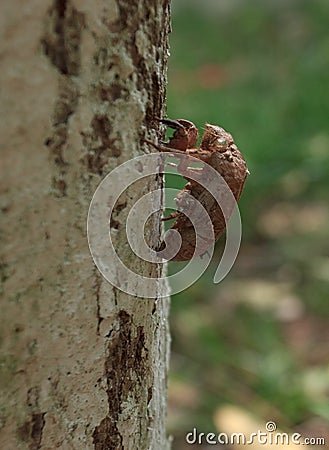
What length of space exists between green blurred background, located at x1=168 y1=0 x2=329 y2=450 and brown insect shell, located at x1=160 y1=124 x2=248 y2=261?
4.90ft

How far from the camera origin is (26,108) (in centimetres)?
71

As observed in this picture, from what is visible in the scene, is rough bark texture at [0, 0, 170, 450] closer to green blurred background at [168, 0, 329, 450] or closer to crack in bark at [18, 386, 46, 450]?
crack in bark at [18, 386, 46, 450]

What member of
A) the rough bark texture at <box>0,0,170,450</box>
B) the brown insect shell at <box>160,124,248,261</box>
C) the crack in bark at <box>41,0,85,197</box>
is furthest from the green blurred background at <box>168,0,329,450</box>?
the crack in bark at <box>41,0,85,197</box>

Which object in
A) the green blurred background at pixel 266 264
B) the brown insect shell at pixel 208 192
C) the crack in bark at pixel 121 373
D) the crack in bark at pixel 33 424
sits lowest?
the crack in bark at pixel 33 424

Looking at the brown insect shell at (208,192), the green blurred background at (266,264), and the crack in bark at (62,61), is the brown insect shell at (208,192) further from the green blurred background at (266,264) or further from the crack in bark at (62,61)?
the green blurred background at (266,264)

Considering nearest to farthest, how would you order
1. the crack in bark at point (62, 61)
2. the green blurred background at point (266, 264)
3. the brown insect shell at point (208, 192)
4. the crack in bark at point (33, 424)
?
the crack in bark at point (62, 61), the crack in bark at point (33, 424), the brown insect shell at point (208, 192), the green blurred background at point (266, 264)

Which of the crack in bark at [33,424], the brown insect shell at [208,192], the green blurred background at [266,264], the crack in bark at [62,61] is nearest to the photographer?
the crack in bark at [62,61]

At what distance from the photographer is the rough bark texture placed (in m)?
0.72

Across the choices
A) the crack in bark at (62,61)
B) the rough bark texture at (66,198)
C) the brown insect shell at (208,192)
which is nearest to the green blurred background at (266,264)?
the brown insect shell at (208,192)

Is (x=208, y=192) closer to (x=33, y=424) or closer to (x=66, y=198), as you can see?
(x=66, y=198)

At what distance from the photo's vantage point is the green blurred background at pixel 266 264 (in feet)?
8.61

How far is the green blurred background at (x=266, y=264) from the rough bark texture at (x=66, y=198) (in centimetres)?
166

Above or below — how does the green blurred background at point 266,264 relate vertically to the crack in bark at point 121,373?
above

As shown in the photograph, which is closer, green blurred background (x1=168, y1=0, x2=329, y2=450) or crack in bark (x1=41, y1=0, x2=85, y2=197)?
crack in bark (x1=41, y1=0, x2=85, y2=197)
